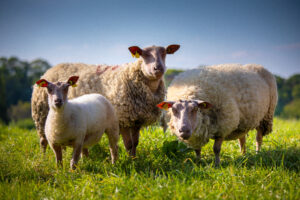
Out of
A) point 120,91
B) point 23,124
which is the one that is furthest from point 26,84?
point 120,91

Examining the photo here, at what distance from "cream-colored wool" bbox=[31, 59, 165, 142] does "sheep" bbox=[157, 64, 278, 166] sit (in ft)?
1.62

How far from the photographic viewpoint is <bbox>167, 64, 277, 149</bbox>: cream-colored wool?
13.5 ft

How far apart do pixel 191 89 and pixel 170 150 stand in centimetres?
121

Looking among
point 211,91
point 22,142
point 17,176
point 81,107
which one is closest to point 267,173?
point 211,91

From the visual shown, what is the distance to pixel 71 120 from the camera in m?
3.23

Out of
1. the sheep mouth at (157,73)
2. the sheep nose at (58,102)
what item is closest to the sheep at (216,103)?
the sheep mouth at (157,73)

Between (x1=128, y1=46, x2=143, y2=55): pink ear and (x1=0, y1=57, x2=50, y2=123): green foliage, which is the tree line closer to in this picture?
(x1=0, y1=57, x2=50, y2=123): green foliage

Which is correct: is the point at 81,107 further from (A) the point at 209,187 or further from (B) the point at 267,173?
(B) the point at 267,173

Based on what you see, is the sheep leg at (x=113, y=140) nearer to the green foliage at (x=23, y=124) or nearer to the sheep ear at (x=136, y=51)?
the sheep ear at (x=136, y=51)

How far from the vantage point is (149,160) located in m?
4.09

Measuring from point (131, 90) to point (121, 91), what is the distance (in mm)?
197

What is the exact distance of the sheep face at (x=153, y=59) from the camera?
13.7 ft

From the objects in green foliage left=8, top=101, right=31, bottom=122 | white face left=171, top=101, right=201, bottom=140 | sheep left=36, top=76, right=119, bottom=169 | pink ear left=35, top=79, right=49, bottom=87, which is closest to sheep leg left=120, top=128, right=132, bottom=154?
sheep left=36, top=76, right=119, bottom=169

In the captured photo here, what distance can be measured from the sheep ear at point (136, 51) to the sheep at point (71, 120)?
116 cm
